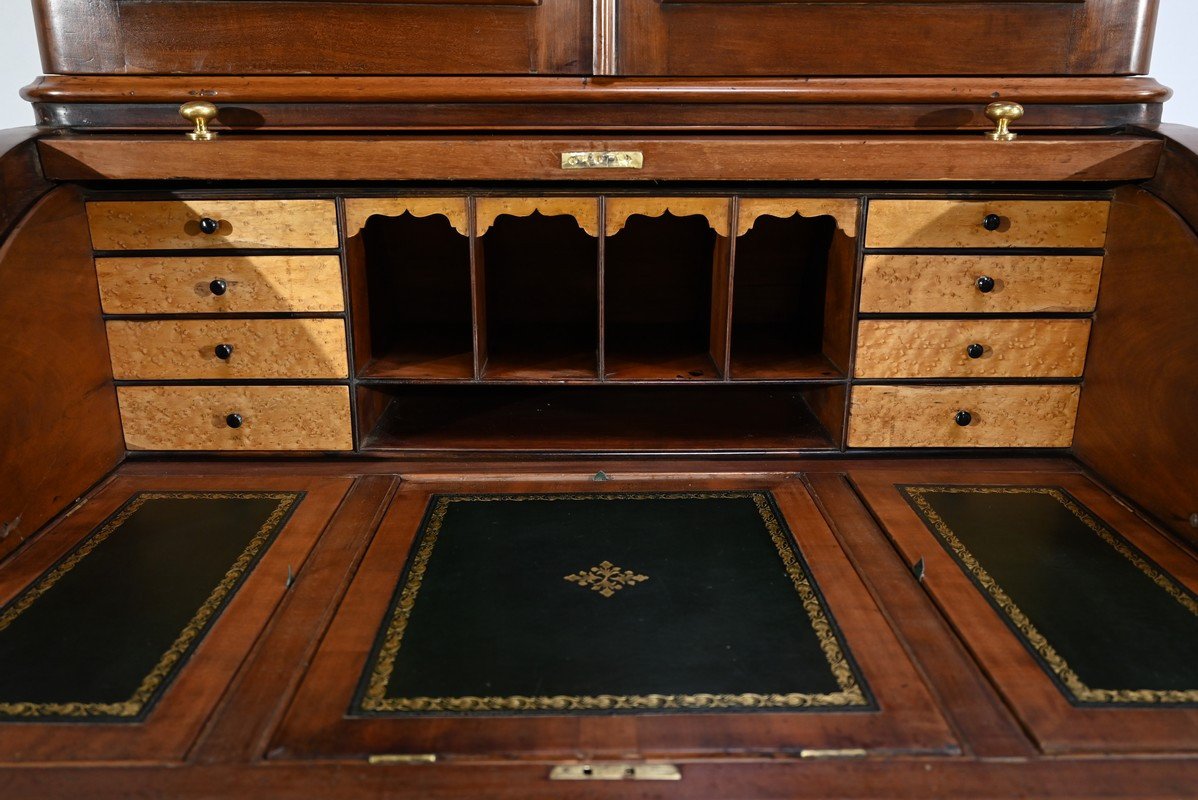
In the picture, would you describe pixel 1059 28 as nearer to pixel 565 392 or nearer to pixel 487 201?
pixel 487 201

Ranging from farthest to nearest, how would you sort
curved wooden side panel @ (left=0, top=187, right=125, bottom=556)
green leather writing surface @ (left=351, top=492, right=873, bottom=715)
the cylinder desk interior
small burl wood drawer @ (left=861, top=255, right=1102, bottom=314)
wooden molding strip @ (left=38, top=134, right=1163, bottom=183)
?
small burl wood drawer @ (left=861, top=255, right=1102, bottom=314)
wooden molding strip @ (left=38, top=134, right=1163, bottom=183)
curved wooden side panel @ (left=0, top=187, right=125, bottom=556)
the cylinder desk interior
green leather writing surface @ (left=351, top=492, right=873, bottom=715)

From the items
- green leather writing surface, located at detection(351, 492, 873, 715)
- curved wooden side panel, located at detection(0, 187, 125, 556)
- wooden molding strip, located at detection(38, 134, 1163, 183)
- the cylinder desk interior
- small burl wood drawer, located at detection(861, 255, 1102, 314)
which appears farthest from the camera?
small burl wood drawer, located at detection(861, 255, 1102, 314)

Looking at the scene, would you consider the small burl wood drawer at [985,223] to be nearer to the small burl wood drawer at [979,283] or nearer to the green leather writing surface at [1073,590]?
the small burl wood drawer at [979,283]

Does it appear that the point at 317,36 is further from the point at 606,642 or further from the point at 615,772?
the point at 615,772

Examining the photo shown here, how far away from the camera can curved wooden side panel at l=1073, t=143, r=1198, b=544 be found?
1.38 m

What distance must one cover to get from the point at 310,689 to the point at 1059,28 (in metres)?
1.49

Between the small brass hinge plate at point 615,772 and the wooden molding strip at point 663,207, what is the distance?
0.88 meters

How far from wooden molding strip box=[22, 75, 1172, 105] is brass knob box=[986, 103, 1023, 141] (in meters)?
0.05

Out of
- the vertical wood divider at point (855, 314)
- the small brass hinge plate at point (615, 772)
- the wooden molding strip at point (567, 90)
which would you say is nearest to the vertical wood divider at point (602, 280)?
the wooden molding strip at point (567, 90)

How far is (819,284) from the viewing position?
188cm

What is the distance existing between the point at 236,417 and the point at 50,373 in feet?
0.93

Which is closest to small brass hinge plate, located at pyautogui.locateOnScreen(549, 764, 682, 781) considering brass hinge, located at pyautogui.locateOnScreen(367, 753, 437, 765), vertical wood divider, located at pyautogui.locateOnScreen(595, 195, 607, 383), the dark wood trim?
the dark wood trim

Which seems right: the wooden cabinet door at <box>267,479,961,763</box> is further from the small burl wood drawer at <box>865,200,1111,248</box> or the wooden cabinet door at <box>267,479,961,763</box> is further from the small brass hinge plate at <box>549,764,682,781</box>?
the small burl wood drawer at <box>865,200,1111,248</box>

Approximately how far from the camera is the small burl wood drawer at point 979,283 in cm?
154
